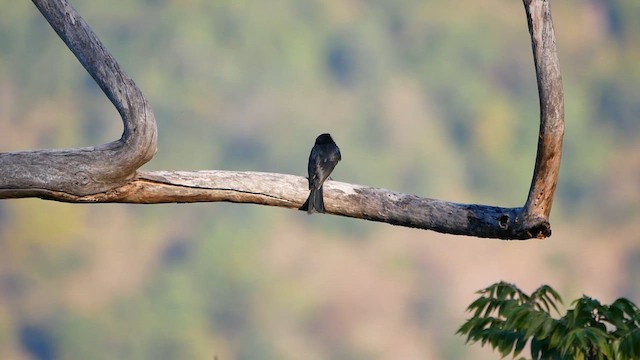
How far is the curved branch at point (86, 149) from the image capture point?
507cm

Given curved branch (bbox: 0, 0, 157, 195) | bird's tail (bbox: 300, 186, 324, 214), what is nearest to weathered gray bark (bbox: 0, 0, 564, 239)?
curved branch (bbox: 0, 0, 157, 195)

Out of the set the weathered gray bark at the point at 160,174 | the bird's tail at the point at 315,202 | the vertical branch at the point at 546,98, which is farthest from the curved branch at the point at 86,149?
the vertical branch at the point at 546,98

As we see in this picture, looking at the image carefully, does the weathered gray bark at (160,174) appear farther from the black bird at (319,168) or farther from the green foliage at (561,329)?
the green foliage at (561,329)

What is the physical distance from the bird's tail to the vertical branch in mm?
1562

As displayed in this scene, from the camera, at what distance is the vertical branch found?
528 cm

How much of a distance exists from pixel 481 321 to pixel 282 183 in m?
1.91

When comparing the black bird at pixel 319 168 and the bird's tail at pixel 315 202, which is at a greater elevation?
the black bird at pixel 319 168

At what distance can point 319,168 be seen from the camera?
7695 mm

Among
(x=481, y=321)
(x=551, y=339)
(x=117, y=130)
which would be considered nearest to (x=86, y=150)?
(x=481, y=321)

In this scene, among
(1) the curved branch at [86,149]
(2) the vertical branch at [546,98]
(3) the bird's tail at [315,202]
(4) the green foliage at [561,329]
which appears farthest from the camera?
(3) the bird's tail at [315,202]

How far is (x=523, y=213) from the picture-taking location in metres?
5.46

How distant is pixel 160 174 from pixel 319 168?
233 centimetres

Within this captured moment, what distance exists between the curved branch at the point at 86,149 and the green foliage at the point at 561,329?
2.45 metres

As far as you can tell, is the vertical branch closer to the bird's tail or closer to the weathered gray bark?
the weathered gray bark
